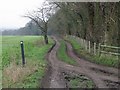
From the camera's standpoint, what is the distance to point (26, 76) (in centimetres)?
1387

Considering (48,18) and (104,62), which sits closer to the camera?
(104,62)

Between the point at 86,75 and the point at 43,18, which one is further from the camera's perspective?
the point at 43,18

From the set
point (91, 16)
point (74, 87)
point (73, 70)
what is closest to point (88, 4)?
point (91, 16)

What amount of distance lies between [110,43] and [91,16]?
6726 millimetres

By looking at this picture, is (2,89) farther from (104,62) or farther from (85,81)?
(104,62)

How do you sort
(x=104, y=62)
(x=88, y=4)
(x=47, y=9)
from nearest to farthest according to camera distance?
(x=104, y=62) → (x=88, y=4) → (x=47, y=9)

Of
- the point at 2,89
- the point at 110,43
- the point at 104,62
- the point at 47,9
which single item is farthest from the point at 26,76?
the point at 47,9

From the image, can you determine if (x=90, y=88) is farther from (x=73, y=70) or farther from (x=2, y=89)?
(x=73, y=70)

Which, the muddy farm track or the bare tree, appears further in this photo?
the bare tree

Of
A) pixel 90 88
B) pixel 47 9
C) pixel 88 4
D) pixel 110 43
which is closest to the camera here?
pixel 90 88

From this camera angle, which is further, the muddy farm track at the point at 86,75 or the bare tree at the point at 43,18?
the bare tree at the point at 43,18

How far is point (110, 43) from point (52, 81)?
33.3 feet

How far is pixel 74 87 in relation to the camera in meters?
11.7

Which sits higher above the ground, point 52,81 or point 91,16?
point 91,16
